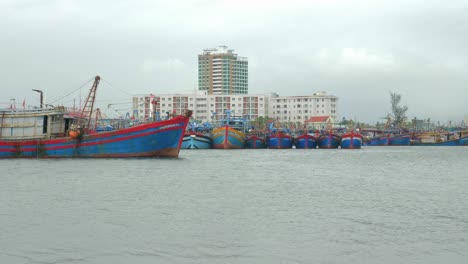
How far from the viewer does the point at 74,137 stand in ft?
178

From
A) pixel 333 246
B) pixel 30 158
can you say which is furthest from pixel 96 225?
pixel 30 158

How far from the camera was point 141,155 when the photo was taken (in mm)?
55656

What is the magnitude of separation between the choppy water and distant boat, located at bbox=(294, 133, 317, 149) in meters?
70.3

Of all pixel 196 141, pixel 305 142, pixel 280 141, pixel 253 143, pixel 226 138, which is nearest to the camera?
pixel 226 138

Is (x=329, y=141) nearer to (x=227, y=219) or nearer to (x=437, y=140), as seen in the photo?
(x=437, y=140)

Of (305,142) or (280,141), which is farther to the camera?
(305,142)

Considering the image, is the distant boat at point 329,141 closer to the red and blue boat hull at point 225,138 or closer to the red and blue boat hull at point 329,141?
the red and blue boat hull at point 329,141

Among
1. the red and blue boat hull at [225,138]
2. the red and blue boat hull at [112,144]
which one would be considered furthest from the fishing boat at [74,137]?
the red and blue boat hull at [225,138]

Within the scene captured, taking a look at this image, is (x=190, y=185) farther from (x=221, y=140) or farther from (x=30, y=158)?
(x=221, y=140)

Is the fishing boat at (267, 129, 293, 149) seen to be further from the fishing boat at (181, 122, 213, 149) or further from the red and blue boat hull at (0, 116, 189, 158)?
the red and blue boat hull at (0, 116, 189, 158)

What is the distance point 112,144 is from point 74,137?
3.40 metres

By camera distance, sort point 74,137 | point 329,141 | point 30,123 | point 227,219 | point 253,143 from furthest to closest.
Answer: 1. point 253,143
2. point 329,141
3. point 30,123
4. point 74,137
5. point 227,219

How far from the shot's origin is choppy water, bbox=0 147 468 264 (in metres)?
18.2

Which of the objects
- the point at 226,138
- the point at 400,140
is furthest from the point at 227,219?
the point at 400,140
